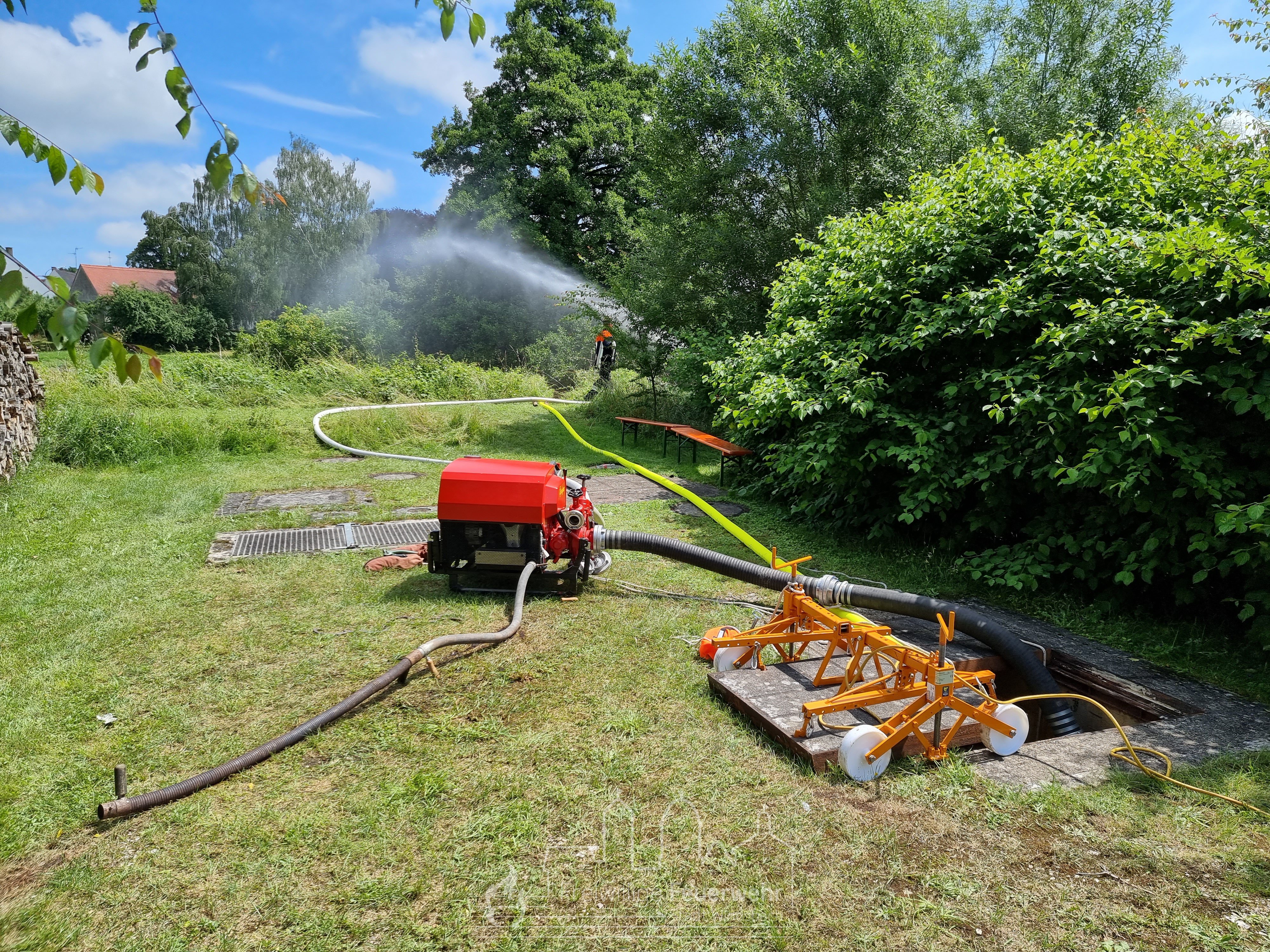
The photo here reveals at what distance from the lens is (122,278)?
54656mm

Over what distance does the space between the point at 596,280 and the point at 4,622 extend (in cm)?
2344

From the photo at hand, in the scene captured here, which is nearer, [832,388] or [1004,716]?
[1004,716]

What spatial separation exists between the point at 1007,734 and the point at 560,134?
2915cm

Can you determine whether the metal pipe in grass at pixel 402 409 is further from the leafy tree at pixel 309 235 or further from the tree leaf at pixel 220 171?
the leafy tree at pixel 309 235

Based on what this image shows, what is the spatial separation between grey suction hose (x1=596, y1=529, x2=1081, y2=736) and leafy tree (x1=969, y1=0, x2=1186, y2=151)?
12473 millimetres

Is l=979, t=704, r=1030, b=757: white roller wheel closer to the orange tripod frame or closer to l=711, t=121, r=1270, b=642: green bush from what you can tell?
the orange tripod frame

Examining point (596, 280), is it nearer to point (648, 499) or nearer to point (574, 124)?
point (574, 124)

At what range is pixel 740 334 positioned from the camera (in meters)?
11.4

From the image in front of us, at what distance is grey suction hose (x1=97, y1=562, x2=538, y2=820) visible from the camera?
8.42 ft

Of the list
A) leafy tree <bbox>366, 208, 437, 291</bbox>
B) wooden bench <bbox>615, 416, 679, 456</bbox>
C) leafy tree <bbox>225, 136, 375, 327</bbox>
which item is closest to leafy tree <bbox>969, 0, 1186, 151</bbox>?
wooden bench <bbox>615, 416, 679, 456</bbox>

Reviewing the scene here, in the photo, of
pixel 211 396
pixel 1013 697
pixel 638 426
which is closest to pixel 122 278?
pixel 211 396

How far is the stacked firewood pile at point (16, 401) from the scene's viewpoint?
760 centimetres

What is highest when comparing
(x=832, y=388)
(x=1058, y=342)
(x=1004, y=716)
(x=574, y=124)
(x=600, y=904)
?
(x=574, y=124)

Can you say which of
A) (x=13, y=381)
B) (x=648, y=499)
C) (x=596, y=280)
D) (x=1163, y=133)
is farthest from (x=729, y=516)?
(x=596, y=280)
